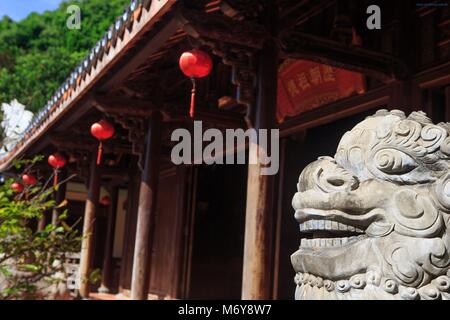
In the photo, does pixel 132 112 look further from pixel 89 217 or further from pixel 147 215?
pixel 89 217

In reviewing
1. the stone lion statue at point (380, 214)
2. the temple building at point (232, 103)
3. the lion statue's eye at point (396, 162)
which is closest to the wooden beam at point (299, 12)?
the temple building at point (232, 103)

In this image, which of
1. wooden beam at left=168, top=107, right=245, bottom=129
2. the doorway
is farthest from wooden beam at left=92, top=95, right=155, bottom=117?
the doorway

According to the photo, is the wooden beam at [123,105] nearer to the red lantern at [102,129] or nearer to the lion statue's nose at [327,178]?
the red lantern at [102,129]

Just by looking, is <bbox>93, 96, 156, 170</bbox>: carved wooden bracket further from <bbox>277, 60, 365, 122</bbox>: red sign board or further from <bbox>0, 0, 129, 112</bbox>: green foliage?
<bbox>0, 0, 129, 112</bbox>: green foliage

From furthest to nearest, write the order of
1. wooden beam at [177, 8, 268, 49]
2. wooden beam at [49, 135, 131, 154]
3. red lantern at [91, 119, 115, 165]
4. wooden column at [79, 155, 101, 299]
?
wooden beam at [49, 135, 131, 154]
wooden column at [79, 155, 101, 299]
red lantern at [91, 119, 115, 165]
wooden beam at [177, 8, 268, 49]

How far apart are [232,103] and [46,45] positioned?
76.9 ft

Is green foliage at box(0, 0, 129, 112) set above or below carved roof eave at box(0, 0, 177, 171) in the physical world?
above

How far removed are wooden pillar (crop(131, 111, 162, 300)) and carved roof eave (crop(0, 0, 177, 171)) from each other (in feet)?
3.07

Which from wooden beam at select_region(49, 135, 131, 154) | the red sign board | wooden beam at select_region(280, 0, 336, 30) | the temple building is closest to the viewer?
the temple building

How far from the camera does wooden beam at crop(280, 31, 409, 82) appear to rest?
4395mm

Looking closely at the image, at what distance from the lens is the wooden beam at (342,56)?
4395mm

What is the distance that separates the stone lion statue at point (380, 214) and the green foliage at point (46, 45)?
19.5m
